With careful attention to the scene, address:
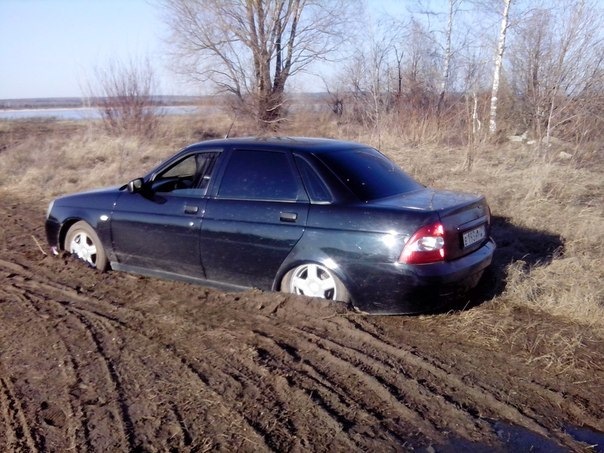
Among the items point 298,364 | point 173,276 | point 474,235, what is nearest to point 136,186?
point 173,276

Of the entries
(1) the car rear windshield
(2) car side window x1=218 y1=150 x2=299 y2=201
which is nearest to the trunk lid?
(1) the car rear windshield

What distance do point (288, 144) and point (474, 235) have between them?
1.80 m

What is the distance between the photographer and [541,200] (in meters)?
8.16

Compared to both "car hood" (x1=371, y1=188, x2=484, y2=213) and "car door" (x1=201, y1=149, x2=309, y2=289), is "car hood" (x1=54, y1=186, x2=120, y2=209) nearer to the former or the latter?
"car door" (x1=201, y1=149, x2=309, y2=289)

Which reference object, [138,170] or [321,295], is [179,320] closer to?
[321,295]

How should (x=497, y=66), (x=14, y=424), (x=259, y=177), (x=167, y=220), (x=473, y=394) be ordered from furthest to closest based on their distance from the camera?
1. (x=497, y=66)
2. (x=167, y=220)
3. (x=259, y=177)
4. (x=473, y=394)
5. (x=14, y=424)

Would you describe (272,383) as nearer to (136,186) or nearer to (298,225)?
(298,225)

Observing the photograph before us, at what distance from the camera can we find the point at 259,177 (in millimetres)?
5207

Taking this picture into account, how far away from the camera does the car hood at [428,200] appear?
15.2 feet

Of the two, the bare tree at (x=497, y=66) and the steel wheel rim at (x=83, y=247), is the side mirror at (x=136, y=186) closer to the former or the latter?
the steel wheel rim at (x=83, y=247)

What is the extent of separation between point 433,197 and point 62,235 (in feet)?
13.3

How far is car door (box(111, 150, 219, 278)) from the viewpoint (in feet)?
17.7

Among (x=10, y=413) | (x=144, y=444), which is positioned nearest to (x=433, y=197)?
(x=144, y=444)

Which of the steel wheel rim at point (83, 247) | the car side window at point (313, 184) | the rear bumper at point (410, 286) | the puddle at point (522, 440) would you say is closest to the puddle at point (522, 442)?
the puddle at point (522, 440)
